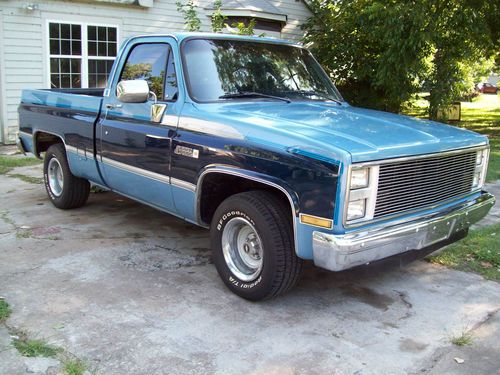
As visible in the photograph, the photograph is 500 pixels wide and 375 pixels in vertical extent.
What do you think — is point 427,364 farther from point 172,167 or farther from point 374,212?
point 172,167

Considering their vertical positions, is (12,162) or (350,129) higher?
(350,129)

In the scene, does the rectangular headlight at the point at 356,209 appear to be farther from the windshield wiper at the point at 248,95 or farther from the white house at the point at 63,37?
the white house at the point at 63,37

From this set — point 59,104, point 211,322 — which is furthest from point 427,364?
point 59,104

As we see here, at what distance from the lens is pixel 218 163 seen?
13.4ft

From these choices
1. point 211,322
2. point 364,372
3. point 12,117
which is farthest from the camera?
point 12,117

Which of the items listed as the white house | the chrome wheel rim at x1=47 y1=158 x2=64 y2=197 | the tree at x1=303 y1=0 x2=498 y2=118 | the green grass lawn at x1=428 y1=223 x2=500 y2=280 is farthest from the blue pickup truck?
the white house

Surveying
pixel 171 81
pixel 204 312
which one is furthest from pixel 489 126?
pixel 204 312

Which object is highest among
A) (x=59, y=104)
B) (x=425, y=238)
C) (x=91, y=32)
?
(x=91, y=32)

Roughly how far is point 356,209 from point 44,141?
191 inches

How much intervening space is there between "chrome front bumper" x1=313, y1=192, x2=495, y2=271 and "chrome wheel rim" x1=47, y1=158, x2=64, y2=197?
4.28m

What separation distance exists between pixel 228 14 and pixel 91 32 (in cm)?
372

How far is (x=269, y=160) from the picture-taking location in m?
3.69

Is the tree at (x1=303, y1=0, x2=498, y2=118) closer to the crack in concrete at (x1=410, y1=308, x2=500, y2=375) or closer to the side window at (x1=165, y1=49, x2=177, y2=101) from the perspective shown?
the side window at (x1=165, y1=49, x2=177, y2=101)

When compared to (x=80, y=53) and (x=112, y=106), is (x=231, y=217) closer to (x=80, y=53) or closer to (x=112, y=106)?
(x=112, y=106)
